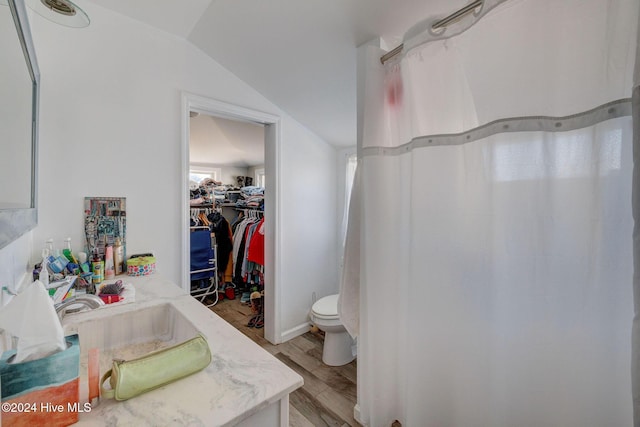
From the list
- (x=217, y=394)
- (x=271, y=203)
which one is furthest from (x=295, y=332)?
(x=217, y=394)

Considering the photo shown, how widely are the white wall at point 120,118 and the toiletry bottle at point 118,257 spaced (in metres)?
0.06

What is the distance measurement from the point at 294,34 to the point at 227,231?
8.58ft

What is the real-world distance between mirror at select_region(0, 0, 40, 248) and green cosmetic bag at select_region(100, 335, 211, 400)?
34cm

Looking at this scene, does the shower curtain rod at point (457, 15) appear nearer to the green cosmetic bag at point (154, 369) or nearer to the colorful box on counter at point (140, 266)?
the green cosmetic bag at point (154, 369)

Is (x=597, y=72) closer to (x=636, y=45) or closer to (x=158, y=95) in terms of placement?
(x=636, y=45)

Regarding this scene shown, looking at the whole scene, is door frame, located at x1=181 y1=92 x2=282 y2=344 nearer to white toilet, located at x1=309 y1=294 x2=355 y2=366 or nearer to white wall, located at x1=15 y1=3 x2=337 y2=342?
white wall, located at x1=15 y1=3 x2=337 y2=342

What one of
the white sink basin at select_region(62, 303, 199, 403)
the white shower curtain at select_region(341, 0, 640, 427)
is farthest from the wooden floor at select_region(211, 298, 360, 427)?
the white sink basin at select_region(62, 303, 199, 403)

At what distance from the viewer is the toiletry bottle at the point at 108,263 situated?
1.35m

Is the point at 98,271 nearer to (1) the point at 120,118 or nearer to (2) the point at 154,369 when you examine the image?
(1) the point at 120,118

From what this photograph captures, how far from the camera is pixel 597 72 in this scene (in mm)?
665

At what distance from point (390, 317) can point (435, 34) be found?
1162 mm

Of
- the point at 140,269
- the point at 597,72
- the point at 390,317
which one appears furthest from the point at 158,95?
the point at 597,72

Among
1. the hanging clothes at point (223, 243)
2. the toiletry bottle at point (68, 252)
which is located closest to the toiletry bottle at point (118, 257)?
the toiletry bottle at point (68, 252)

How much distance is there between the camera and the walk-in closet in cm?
291
